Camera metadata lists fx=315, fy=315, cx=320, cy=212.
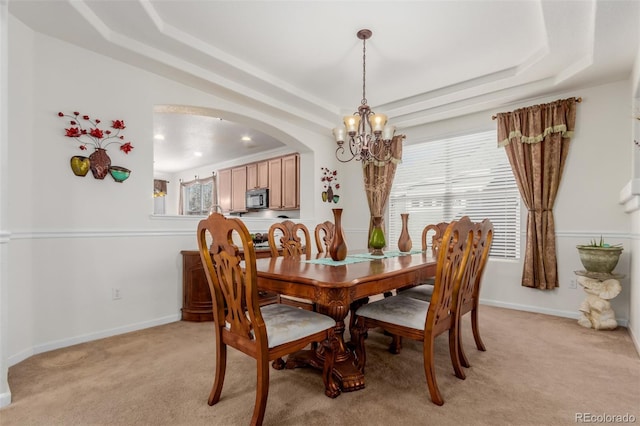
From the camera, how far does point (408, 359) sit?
2.26 metres

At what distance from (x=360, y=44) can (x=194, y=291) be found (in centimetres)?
289

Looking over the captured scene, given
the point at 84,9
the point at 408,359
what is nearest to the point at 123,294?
the point at 84,9

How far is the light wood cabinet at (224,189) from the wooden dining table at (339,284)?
567 centimetres

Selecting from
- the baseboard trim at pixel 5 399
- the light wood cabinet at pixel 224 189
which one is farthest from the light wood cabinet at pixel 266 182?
the baseboard trim at pixel 5 399

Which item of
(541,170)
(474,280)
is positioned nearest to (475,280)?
(474,280)

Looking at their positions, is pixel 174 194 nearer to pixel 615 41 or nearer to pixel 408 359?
pixel 408 359

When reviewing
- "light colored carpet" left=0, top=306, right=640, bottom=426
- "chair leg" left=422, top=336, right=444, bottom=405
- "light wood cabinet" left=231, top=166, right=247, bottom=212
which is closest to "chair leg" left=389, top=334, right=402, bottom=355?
"light colored carpet" left=0, top=306, right=640, bottom=426

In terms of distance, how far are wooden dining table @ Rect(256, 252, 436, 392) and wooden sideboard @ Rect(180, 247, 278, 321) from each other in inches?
54.1

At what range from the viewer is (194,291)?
321 centimetres

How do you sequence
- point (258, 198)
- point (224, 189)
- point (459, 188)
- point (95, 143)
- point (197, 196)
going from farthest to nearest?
point (197, 196), point (224, 189), point (258, 198), point (459, 188), point (95, 143)

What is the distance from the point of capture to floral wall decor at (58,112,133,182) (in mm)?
2586

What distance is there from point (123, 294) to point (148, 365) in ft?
3.20

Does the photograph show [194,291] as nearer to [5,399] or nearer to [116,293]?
[116,293]

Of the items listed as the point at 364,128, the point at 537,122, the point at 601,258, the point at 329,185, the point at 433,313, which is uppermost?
the point at 537,122
